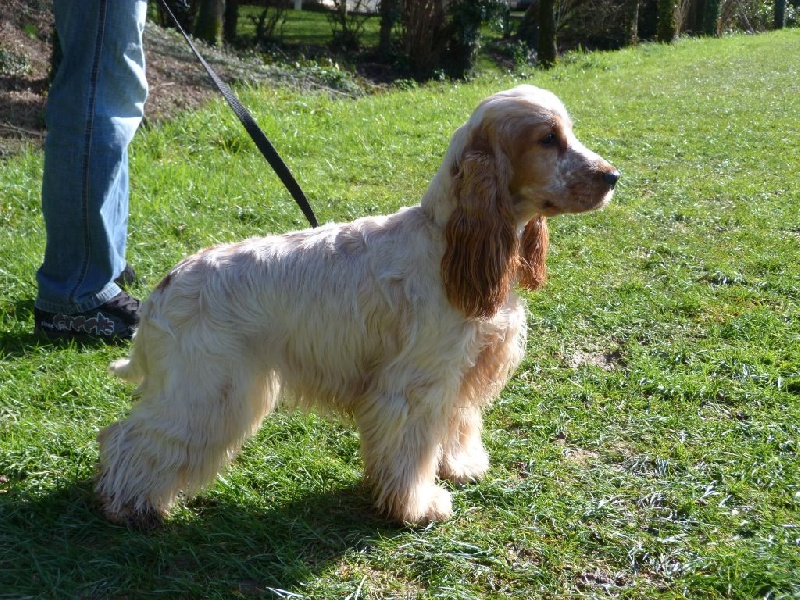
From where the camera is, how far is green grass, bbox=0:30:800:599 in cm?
288

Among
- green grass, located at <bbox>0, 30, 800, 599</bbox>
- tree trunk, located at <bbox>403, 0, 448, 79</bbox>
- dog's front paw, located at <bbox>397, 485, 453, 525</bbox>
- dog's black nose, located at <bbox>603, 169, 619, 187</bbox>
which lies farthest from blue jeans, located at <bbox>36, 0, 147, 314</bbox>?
tree trunk, located at <bbox>403, 0, 448, 79</bbox>

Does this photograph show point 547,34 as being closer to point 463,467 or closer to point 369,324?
point 463,467

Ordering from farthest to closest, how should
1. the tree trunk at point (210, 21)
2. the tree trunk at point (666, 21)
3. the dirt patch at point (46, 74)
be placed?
the tree trunk at point (666, 21), the tree trunk at point (210, 21), the dirt patch at point (46, 74)

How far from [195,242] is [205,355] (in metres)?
2.81

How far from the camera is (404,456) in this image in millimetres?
3182

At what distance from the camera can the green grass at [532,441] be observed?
2885 millimetres

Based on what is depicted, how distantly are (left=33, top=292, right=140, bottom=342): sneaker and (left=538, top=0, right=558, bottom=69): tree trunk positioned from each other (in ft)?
45.1

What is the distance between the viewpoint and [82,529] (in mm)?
3068

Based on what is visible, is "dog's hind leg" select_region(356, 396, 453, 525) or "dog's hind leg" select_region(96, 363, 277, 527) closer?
"dog's hind leg" select_region(96, 363, 277, 527)

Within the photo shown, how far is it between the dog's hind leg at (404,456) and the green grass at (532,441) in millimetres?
90

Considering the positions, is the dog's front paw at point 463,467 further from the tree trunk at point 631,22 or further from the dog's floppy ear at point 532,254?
the tree trunk at point 631,22

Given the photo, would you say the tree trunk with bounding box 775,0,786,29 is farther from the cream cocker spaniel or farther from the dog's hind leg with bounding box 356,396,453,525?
the dog's hind leg with bounding box 356,396,453,525

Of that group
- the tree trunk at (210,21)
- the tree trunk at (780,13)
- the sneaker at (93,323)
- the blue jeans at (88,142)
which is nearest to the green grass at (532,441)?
the sneaker at (93,323)

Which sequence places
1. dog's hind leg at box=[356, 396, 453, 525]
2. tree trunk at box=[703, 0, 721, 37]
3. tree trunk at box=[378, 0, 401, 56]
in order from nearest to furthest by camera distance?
dog's hind leg at box=[356, 396, 453, 525], tree trunk at box=[378, 0, 401, 56], tree trunk at box=[703, 0, 721, 37]
